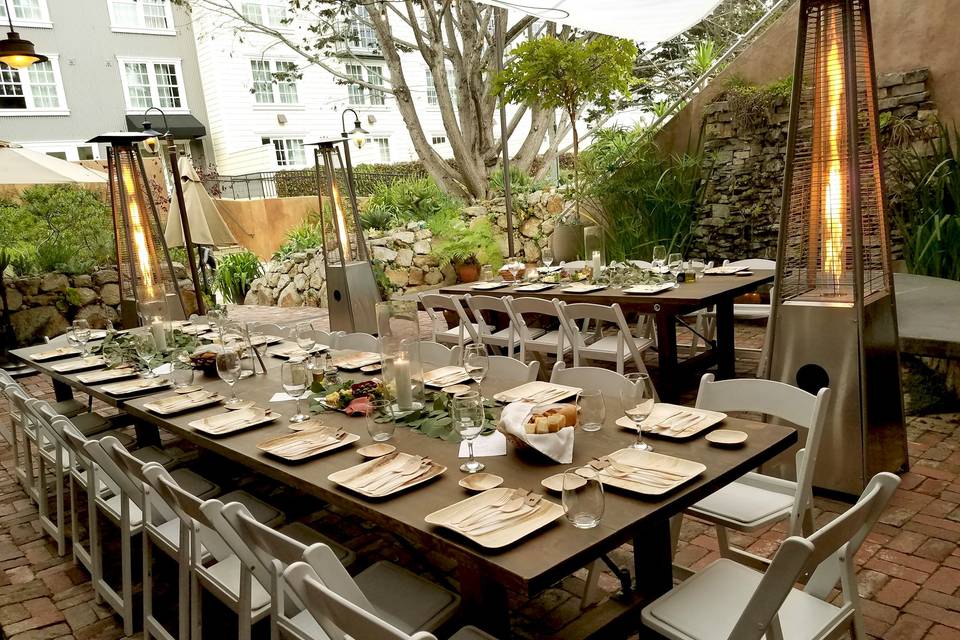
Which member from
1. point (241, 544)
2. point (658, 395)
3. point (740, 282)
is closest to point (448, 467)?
point (241, 544)

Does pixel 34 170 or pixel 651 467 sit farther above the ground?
pixel 34 170

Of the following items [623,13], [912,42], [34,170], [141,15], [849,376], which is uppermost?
[141,15]

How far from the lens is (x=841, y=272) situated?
329 centimetres

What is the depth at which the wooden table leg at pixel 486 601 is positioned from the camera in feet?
6.42

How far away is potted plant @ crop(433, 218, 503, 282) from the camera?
424 inches

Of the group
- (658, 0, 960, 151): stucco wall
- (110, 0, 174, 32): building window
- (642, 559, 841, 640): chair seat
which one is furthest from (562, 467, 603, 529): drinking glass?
(110, 0, 174, 32): building window

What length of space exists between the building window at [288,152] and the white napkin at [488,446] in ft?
59.9

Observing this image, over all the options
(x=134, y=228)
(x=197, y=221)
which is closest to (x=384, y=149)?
(x=197, y=221)

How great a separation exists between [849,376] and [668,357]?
1.58 m

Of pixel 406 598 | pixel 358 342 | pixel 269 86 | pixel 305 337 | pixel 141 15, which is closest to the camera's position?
pixel 406 598

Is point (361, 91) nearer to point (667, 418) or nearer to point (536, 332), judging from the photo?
point (536, 332)

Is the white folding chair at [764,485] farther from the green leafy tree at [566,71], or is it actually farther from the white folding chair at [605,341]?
the green leafy tree at [566,71]

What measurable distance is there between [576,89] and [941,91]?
339 centimetres

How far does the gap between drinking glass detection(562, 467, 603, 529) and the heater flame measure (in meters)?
2.12
